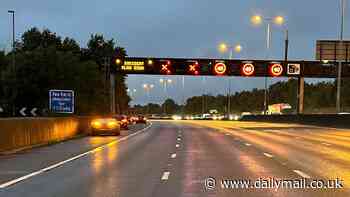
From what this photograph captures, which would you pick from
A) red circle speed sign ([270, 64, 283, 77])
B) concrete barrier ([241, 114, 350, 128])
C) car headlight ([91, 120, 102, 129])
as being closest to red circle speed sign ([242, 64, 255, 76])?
red circle speed sign ([270, 64, 283, 77])

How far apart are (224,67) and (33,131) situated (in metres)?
43.2

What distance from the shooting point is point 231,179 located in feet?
51.8

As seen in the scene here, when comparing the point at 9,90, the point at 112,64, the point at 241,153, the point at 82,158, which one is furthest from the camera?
the point at 112,64

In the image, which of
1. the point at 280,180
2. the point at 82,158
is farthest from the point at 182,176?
the point at 82,158

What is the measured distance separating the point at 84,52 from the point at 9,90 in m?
29.3

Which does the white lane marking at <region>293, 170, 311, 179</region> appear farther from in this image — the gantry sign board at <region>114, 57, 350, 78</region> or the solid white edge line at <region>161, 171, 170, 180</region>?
the gantry sign board at <region>114, 57, 350, 78</region>

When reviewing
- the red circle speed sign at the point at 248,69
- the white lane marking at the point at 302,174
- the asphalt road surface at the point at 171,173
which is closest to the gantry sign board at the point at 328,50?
the red circle speed sign at the point at 248,69

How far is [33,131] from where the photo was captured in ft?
103

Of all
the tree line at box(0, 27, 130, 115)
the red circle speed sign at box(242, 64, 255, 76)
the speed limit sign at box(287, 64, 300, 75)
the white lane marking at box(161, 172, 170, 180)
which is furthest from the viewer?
the speed limit sign at box(287, 64, 300, 75)

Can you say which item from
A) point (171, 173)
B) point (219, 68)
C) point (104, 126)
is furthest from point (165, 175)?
point (219, 68)

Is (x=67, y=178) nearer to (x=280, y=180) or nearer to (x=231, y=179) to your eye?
(x=231, y=179)

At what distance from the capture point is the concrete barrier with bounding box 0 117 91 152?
26703mm

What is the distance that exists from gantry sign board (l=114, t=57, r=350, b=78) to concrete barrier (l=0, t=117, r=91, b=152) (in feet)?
90.1

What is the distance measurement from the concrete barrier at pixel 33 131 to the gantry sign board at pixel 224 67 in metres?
27.5
